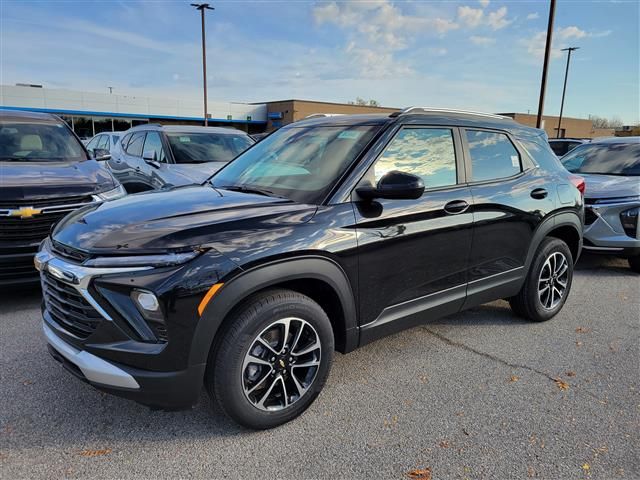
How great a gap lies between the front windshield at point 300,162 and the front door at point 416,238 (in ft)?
0.80

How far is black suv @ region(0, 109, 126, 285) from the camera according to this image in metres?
4.30

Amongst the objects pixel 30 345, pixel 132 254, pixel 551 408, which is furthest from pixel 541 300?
pixel 30 345

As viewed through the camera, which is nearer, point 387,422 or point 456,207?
point 387,422

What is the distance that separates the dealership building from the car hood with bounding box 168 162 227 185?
25.9 m

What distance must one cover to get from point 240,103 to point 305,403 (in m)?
47.4

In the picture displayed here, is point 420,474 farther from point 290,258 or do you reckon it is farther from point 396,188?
point 396,188

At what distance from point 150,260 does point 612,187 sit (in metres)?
6.46

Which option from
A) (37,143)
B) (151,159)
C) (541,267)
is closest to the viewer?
(541,267)

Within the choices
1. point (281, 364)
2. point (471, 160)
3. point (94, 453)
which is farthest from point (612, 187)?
point (94, 453)

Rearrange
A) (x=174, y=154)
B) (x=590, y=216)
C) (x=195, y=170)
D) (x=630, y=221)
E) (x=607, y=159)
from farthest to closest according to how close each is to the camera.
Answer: (x=174, y=154) < (x=607, y=159) < (x=195, y=170) < (x=590, y=216) < (x=630, y=221)

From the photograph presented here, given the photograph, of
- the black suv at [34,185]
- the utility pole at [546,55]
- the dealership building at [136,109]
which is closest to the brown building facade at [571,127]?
the dealership building at [136,109]

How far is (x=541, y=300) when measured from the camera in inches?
174

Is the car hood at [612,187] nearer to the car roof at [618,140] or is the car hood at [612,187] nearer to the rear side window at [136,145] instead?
the car roof at [618,140]

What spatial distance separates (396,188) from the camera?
9.17 feet
